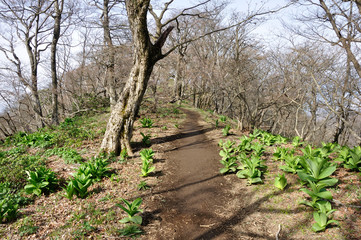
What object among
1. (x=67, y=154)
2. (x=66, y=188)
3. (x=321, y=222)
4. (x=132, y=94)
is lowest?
(x=66, y=188)

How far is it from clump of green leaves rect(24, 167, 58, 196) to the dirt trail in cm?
256

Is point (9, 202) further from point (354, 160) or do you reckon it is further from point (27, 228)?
point (354, 160)

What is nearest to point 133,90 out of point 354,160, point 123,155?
point 123,155

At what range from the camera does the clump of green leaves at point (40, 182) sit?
162 inches

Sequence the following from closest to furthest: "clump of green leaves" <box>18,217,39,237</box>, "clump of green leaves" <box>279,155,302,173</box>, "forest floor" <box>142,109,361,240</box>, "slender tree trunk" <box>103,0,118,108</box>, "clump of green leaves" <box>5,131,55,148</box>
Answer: "clump of green leaves" <box>18,217,39,237</box>
"forest floor" <box>142,109,361,240</box>
"clump of green leaves" <box>279,155,302,173</box>
"clump of green leaves" <box>5,131,55,148</box>
"slender tree trunk" <box>103,0,118,108</box>

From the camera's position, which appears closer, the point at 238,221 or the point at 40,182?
the point at 238,221

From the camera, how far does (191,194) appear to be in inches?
177

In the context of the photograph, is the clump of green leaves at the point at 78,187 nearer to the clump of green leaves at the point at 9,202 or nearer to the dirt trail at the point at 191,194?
the clump of green leaves at the point at 9,202

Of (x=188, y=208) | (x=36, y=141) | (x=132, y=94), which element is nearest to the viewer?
(x=188, y=208)

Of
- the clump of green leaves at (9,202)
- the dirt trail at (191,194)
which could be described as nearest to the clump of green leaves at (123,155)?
the dirt trail at (191,194)

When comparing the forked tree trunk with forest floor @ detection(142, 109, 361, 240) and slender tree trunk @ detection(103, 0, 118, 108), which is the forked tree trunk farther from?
slender tree trunk @ detection(103, 0, 118, 108)

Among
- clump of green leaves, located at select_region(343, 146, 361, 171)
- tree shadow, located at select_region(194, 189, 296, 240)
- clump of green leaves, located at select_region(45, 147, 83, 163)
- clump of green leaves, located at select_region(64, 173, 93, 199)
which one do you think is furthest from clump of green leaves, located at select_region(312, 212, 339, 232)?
clump of green leaves, located at select_region(45, 147, 83, 163)

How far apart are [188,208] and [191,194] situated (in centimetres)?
51

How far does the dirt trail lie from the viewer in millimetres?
3459
